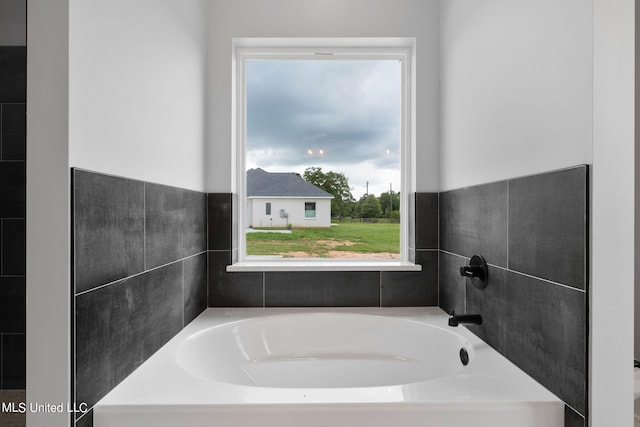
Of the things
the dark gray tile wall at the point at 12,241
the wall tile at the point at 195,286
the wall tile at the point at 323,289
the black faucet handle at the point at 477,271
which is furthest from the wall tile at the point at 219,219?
the black faucet handle at the point at 477,271

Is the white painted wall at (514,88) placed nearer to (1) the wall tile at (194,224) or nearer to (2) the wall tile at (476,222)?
(2) the wall tile at (476,222)

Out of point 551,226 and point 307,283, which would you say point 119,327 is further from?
Result: point 551,226

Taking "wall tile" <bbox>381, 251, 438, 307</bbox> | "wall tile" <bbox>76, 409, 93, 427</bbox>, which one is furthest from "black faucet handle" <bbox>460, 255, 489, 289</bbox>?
"wall tile" <bbox>76, 409, 93, 427</bbox>

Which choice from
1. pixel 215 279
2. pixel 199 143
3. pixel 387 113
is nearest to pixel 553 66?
pixel 387 113

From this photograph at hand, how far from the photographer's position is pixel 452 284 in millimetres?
1991

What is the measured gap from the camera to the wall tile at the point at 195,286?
184 centimetres

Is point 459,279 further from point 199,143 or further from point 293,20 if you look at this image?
point 293,20

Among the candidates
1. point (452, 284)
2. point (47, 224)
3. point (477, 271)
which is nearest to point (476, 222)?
point (477, 271)

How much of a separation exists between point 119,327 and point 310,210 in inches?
55.8

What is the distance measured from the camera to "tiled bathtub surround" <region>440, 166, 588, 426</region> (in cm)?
104

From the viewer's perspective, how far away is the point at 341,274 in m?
2.20

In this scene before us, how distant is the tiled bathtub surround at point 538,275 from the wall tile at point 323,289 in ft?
1.97

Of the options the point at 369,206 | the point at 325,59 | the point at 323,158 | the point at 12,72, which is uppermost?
the point at 325,59

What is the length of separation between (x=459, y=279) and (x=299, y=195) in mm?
1093
